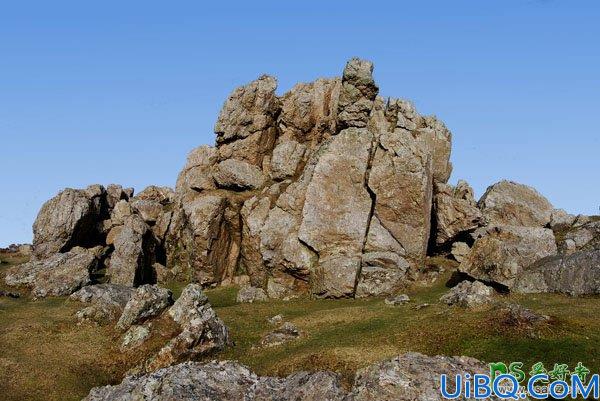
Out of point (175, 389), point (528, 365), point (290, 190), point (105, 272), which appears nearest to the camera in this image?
point (175, 389)

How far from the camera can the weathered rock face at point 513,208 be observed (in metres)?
91.0

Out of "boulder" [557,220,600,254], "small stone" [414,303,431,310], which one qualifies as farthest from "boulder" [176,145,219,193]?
"boulder" [557,220,600,254]

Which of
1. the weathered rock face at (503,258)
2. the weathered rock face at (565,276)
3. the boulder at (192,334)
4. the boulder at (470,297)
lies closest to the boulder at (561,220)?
the weathered rock face at (503,258)

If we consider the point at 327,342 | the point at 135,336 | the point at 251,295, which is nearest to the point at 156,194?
the point at 251,295

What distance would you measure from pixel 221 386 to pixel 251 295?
39.6 meters

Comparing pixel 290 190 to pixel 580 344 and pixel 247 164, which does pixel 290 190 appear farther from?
pixel 580 344

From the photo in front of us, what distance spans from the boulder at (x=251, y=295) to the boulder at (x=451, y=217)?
31108mm

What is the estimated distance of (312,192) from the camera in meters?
72.8

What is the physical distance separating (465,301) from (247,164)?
4945 cm

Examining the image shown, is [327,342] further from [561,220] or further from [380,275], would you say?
[561,220]

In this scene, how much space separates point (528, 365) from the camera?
32031 millimetres

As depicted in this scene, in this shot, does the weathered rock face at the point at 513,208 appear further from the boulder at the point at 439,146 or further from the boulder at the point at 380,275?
the boulder at the point at 380,275

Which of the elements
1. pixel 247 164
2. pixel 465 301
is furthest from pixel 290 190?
pixel 465 301

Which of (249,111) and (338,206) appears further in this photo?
(249,111)
